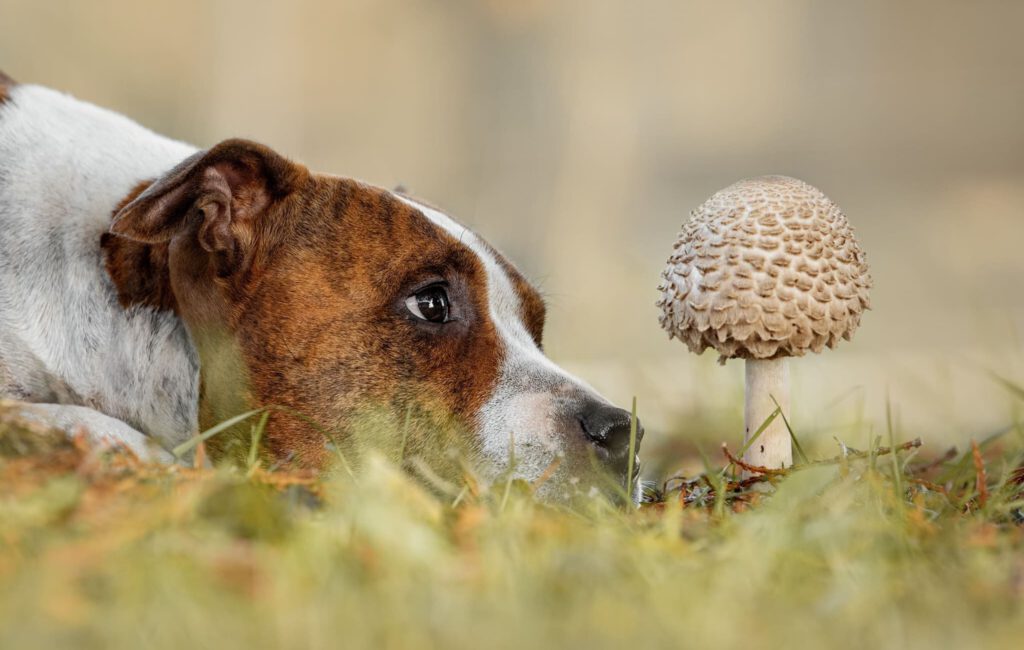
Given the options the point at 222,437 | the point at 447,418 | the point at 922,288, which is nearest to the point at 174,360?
the point at 222,437

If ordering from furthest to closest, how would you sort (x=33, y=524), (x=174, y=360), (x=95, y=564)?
1. (x=174, y=360)
2. (x=33, y=524)
3. (x=95, y=564)

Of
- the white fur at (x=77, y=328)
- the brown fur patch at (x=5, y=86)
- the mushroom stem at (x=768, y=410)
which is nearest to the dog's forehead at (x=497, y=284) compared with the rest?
the mushroom stem at (x=768, y=410)

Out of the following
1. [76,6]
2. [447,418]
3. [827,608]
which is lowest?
[447,418]

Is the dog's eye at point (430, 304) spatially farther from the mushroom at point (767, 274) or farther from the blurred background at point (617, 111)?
the blurred background at point (617, 111)

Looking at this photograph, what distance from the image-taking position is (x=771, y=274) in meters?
2.29

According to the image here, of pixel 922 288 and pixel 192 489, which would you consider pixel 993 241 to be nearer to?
pixel 922 288

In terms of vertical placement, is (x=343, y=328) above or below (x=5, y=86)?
below

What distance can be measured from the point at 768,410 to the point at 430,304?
832 millimetres

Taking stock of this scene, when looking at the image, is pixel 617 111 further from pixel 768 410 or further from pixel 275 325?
pixel 275 325

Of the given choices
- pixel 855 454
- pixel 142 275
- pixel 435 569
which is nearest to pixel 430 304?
pixel 142 275

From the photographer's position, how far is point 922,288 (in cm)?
653

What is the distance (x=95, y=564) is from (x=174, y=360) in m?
1.28

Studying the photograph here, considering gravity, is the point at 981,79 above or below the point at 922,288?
above

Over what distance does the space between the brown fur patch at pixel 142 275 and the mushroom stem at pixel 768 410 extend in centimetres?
138
